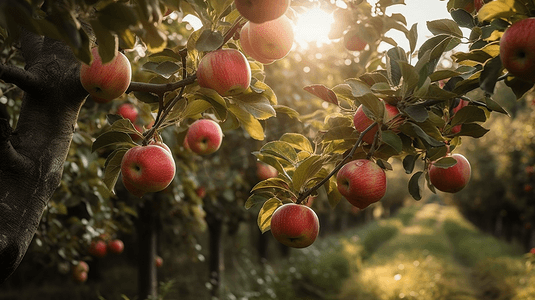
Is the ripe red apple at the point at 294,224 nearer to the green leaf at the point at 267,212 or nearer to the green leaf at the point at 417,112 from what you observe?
the green leaf at the point at 267,212

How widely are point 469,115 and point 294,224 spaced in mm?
703

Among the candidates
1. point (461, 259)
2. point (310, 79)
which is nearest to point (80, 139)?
point (310, 79)

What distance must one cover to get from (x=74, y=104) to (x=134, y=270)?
14016 mm

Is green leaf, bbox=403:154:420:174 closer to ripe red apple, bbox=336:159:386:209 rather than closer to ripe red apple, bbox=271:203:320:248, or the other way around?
ripe red apple, bbox=336:159:386:209

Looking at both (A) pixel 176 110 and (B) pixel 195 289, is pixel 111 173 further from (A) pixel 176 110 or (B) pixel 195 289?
(B) pixel 195 289

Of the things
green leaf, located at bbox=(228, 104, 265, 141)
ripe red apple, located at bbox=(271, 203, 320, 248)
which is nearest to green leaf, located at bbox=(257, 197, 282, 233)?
ripe red apple, located at bbox=(271, 203, 320, 248)

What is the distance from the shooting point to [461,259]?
1717 centimetres

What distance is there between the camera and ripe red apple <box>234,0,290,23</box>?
107cm

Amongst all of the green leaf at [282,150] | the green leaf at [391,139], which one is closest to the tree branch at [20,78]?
the green leaf at [282,150]

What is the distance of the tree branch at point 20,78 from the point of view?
1.28m

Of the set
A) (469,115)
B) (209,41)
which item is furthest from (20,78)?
(469,115)

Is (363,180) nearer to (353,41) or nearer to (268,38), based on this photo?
(268,38)

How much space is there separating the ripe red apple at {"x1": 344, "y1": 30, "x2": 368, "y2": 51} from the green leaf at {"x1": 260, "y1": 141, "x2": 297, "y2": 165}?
606 mm

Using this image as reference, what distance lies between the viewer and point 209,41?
127 centimetres
